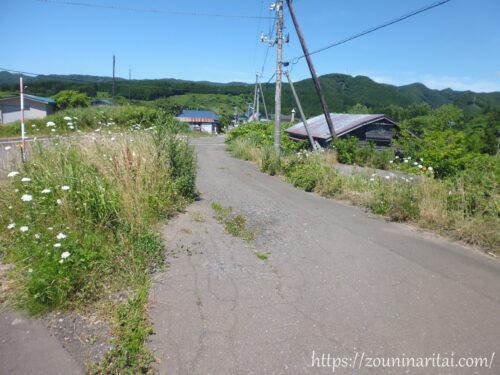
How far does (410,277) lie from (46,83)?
310 ft

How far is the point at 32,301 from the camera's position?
3.04 metres

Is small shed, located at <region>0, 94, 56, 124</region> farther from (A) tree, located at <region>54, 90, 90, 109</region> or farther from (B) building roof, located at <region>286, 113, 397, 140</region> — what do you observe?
(B) building roof, located at <region>286, 113, 397, 140</region>

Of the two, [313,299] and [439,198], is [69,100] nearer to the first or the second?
[439,198]

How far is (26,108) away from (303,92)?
7666 cm

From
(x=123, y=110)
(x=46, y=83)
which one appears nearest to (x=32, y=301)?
(x=123, y=110)

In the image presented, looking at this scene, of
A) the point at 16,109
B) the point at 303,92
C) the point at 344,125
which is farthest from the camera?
the point at 303,92

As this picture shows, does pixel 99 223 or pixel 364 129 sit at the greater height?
pixel 364 129

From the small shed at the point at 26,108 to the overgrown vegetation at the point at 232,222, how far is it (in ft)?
150

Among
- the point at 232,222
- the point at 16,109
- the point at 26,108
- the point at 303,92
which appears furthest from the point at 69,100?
the point at 303,92

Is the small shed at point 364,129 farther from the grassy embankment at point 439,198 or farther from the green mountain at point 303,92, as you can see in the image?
the green mountain at point 303,92

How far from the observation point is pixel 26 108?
155 feet

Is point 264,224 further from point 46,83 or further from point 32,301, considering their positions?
point 46,83

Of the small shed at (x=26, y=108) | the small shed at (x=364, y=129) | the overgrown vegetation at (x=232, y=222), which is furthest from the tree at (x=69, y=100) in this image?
the overgrown vegetation at (x=232, y=222)

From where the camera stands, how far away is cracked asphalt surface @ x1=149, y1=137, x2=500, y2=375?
2.64m
